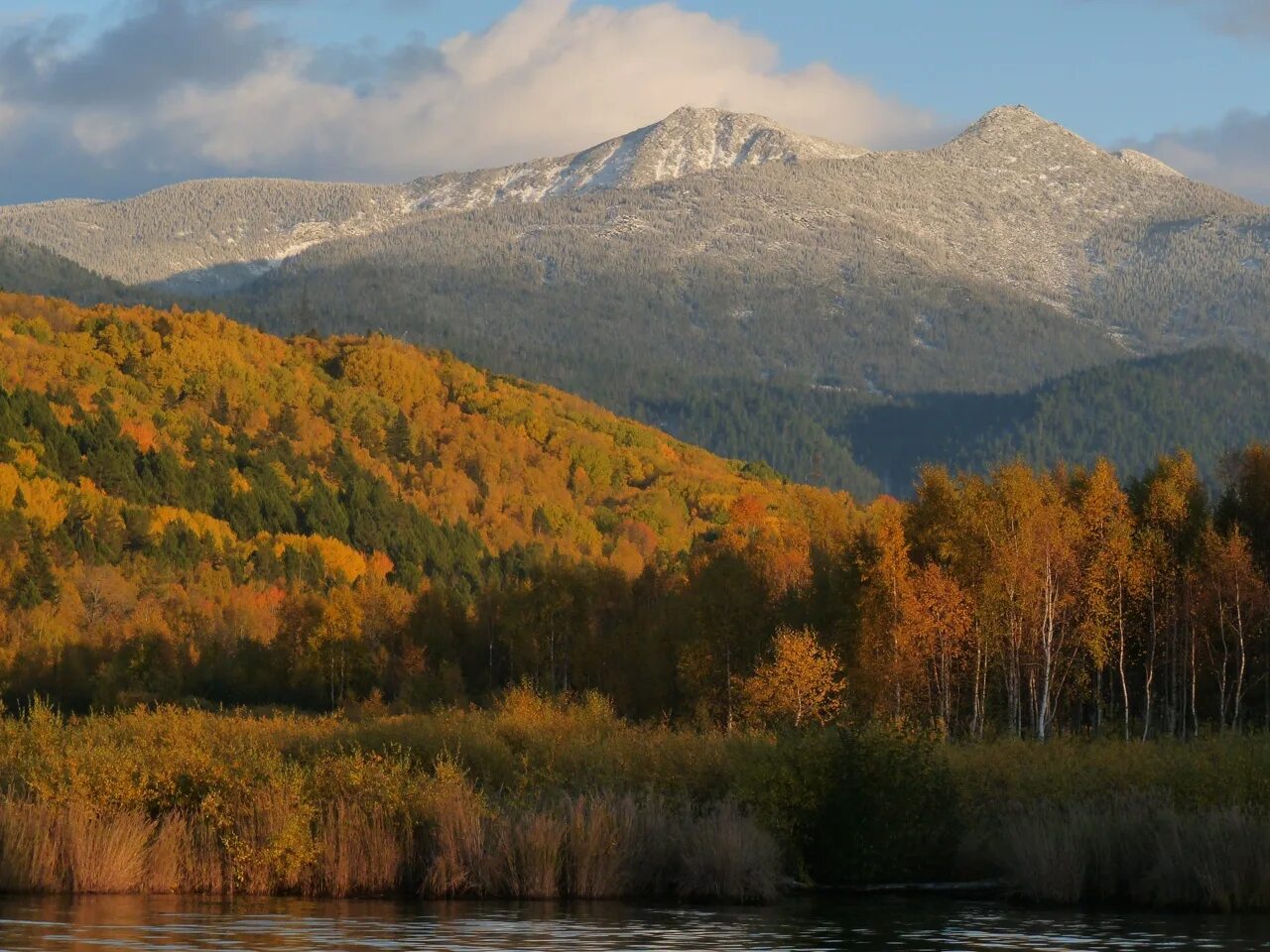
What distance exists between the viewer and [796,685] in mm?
85125

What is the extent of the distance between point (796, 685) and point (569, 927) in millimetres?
44168

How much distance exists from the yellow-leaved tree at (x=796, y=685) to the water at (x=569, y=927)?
37939mm

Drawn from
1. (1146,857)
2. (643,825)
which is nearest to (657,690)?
(643,825)

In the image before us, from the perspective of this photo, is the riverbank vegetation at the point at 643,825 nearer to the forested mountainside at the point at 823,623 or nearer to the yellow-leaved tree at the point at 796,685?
the forested mountainside at the point at 823,623

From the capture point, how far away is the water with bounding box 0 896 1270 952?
128ft

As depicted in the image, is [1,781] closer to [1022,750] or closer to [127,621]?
[1022,750]

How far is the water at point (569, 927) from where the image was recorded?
128 ft

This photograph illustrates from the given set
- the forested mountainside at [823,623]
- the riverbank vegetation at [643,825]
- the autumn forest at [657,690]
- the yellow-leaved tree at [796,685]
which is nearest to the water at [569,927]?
the riverbank vegetation at [643,825]

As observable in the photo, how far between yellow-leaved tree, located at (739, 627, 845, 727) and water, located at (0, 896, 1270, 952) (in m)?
37.9

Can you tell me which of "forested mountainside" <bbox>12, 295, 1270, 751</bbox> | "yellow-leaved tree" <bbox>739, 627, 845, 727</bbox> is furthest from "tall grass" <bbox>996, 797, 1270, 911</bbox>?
"yellow-leaved tree" <bbox>739, 627, 845, 727</bbox>

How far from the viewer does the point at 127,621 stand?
147 metres

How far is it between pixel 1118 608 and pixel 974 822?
36.9 metres

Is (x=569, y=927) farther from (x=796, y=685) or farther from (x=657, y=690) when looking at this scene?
(x=657, y=690)

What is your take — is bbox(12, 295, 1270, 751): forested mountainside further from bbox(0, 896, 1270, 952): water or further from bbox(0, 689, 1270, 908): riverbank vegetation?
bbox(0, 896, 1270, 952): water
